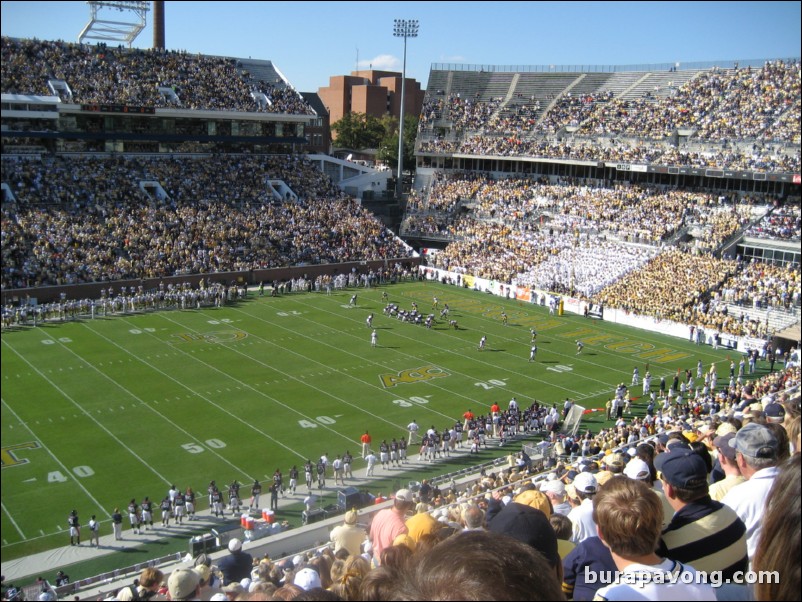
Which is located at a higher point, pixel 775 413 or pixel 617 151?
pixel 617 151

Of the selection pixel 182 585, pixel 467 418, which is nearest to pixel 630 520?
pixel 182 585

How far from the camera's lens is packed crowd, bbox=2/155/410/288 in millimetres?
33250

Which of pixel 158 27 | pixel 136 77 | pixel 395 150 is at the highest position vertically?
pixel 158 27

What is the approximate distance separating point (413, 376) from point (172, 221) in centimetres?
1875

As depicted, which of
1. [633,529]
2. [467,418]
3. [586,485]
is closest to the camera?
[633,529]

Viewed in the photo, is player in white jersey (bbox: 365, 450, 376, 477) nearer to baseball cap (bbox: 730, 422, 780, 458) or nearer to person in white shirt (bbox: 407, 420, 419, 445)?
person in white shirt (bbox: 407, 420, 419, 445)

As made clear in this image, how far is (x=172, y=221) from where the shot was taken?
3906 cm

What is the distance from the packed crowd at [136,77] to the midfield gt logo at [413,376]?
23.0m

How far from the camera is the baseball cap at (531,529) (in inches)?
161

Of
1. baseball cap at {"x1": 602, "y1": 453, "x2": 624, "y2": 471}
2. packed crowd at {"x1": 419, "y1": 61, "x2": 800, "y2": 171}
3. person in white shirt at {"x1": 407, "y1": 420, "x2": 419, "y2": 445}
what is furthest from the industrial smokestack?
baseball cap at {"x1": 602, "y1": 453, "x2": 624, "y2": 471}

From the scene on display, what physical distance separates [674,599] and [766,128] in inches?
1815

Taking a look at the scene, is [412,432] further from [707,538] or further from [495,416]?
[707,538]

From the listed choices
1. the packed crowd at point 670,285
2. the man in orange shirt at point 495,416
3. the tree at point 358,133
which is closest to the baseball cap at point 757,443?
the man in orange shirt at point 495,416

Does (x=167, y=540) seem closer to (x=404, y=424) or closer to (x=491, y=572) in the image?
(x=404, y=424)
